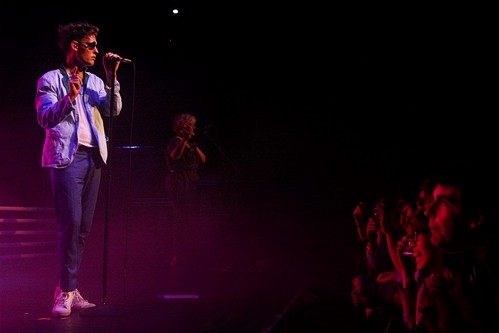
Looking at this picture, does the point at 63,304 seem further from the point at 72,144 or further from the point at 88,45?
the point at 88,45

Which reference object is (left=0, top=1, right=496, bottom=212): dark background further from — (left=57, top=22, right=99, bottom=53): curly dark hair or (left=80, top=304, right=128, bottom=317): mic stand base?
(left=80, top=304, right=128, bottom=317): mic stand base

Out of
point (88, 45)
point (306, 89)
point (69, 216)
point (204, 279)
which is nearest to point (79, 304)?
point (69, 216)

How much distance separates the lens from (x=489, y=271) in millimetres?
1271

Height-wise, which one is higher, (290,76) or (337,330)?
(290,76)

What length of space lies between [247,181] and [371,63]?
9.72ft

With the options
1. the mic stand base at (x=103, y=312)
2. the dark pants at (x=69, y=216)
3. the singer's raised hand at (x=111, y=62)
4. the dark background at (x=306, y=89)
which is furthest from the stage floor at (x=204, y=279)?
the singer's raised hand at (x=111, y=62)

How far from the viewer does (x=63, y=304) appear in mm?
3238

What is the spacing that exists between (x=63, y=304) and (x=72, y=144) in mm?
948

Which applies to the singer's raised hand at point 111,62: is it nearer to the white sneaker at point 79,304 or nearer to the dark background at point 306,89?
A: the white sneaker at point 79,304

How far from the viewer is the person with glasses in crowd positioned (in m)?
3.29

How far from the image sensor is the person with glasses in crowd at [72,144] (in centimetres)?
329

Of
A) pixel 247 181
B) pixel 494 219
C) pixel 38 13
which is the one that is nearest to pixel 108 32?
pixel 38 13

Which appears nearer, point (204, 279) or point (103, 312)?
point (103, 312)

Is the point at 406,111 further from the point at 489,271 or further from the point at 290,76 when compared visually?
the point at 489,271
